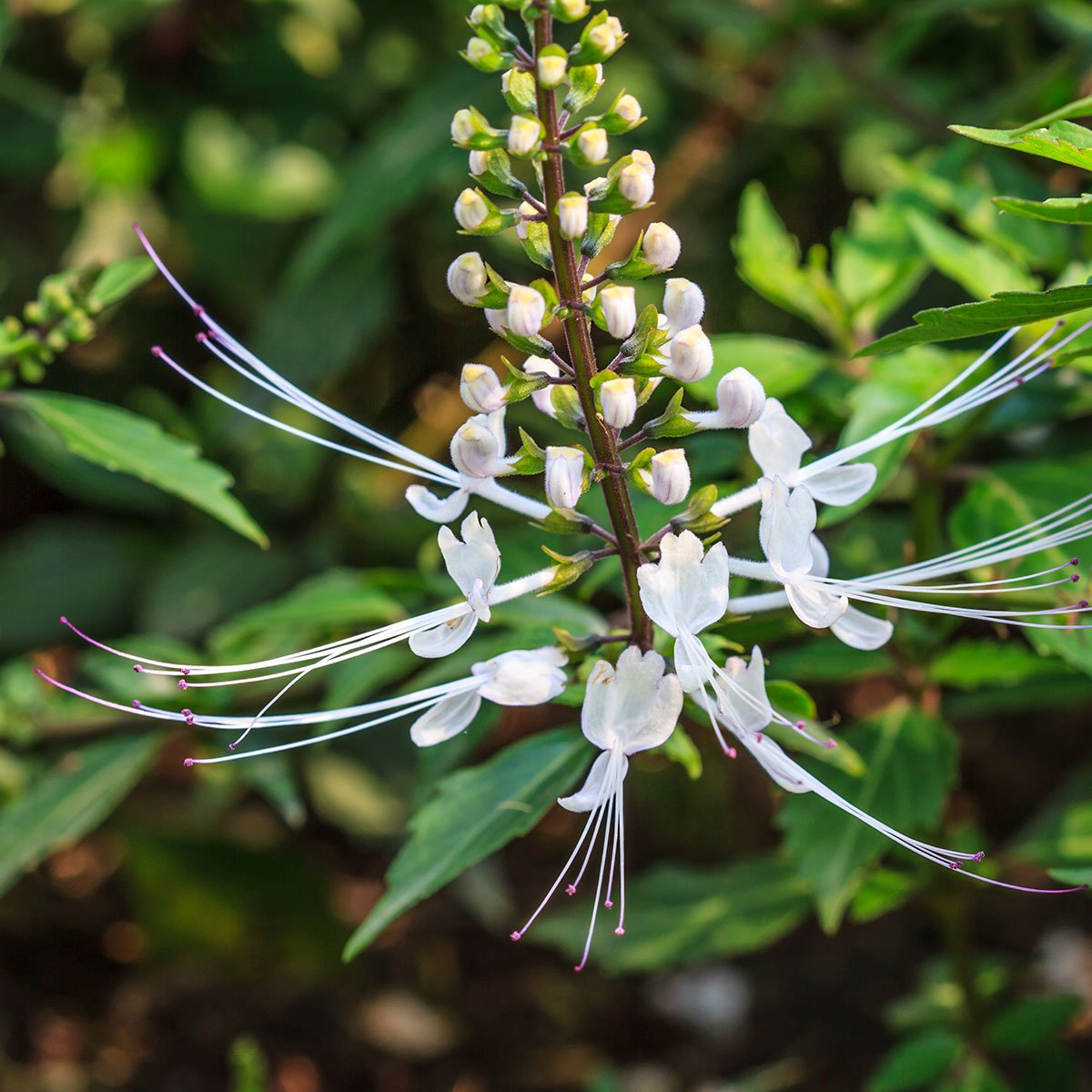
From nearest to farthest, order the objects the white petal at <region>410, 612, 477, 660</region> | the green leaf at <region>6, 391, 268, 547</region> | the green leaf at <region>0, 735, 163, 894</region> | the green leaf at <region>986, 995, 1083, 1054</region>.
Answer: the white petal at <region>410, 612, 477, 660</region>, the green leaf at <region>6, 391, 268, 547</region>, the green leaf at <region>0, 735, 163, 894</region>, the green leaf at <region>986, 995, 1083, 1054</region>

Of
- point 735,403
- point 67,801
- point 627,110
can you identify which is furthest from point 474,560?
point 67,801

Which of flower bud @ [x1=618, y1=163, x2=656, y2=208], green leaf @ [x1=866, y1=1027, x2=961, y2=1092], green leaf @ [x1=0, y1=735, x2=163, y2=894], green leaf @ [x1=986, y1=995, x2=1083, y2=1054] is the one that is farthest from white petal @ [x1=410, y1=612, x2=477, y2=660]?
green leaf @ [x1=986, y1=995, x2=1083, y2=1054]

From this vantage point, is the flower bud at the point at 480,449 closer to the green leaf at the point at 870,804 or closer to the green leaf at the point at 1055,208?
the green leaf at the point at 1055,208

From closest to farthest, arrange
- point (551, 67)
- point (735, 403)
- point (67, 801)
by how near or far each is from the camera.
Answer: point (551, 67), point (735, 403), point (67, 801)

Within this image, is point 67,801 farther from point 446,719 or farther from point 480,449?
point 480,449

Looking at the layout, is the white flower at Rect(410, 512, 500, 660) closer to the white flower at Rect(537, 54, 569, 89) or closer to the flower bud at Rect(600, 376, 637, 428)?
the flower bud at Rect(600, 376, 637, 428)

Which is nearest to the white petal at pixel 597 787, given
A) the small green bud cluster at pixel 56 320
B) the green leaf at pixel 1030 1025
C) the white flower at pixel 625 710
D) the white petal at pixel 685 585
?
the white flower at pixel 625 710

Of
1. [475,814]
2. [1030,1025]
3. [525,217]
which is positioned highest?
[525,217]
